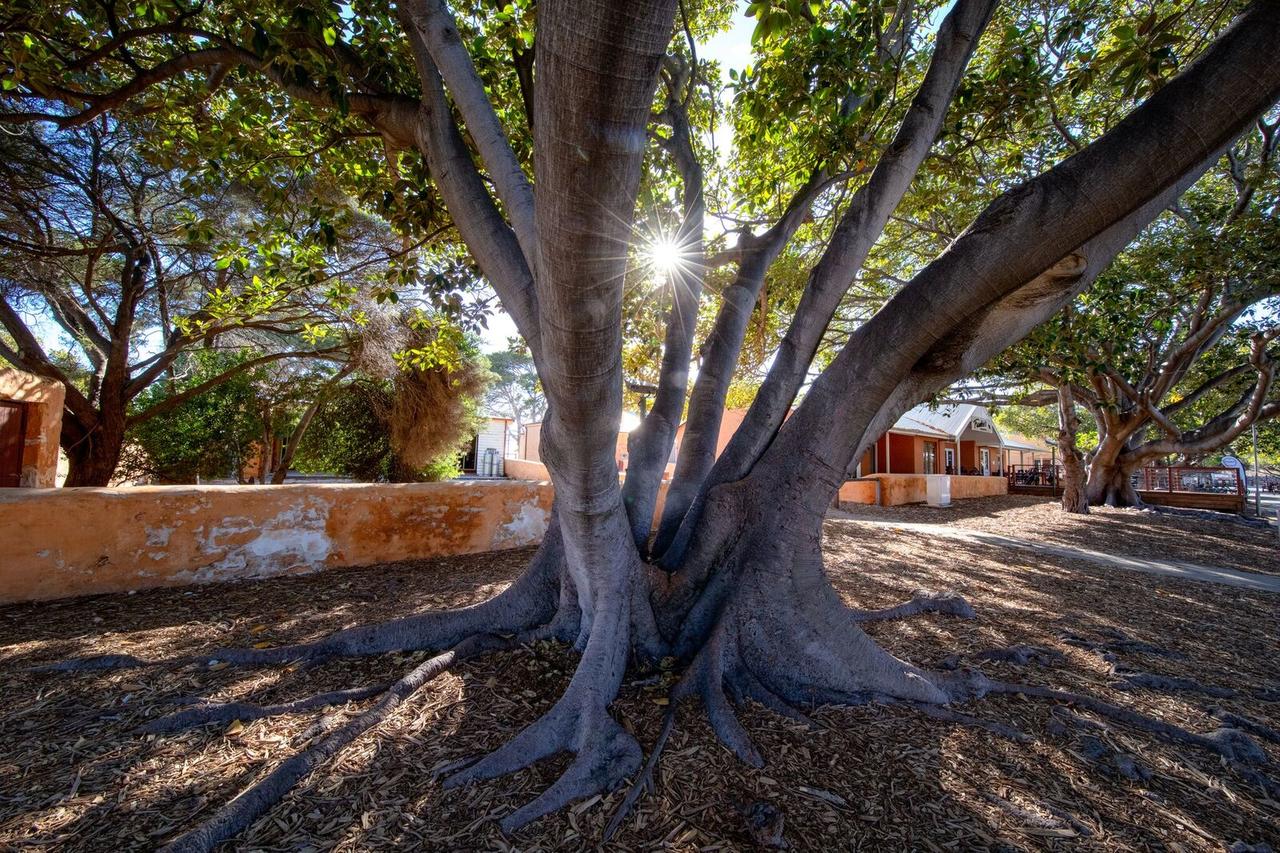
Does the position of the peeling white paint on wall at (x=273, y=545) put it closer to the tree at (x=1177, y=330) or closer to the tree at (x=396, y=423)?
the tree at (x=396, y=423)

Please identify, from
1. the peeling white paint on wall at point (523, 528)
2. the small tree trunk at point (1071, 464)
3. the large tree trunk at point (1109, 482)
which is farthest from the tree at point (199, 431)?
the large tree trunk at point (1109, 482)

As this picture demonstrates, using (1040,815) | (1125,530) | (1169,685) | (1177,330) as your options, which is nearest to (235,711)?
(1040,815)

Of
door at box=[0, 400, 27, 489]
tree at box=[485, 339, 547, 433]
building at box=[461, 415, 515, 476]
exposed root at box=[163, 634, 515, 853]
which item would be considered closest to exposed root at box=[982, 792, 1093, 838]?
exposed root at box=[163, 634, 515, 853]

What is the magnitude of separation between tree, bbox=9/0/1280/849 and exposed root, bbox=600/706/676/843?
75 mm

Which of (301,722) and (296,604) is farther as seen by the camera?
(296,604)

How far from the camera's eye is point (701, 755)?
7.20 ft

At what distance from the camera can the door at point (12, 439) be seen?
645cm

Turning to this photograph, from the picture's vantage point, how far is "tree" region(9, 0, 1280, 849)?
4.99ft

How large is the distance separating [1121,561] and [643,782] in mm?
8844

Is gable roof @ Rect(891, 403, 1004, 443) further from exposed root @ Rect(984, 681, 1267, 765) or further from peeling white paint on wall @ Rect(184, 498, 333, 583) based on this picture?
peeling white paint on wall @ Rect(184, 498, 333, 583)

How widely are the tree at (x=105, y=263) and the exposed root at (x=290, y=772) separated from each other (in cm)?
452

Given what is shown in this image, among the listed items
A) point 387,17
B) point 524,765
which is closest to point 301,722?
point 524,765

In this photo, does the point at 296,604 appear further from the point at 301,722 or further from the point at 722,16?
the point at 722,16

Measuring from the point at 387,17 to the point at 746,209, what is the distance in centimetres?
371
